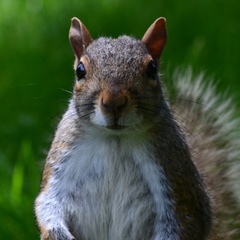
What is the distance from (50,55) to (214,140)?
1.41 meters

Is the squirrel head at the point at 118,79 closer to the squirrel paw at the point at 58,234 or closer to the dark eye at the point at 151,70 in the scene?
the dark eye at the point at 151,70

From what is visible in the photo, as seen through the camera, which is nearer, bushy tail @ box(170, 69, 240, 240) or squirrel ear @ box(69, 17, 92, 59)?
squirrel ear @ box(69, 17, 92, 59)

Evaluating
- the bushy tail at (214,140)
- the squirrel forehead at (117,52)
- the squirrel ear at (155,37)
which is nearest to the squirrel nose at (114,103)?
the squirrel forehead at (117,52)

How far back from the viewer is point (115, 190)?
346 cm

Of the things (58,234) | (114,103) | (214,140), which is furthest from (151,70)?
(214,140)

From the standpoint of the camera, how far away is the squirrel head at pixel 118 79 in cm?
321

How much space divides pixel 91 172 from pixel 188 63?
171 centimetres

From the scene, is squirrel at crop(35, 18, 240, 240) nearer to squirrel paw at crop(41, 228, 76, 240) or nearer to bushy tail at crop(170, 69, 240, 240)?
squirrel paw at crop(41, 228, 76, 240)

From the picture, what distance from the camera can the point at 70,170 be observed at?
3490mm

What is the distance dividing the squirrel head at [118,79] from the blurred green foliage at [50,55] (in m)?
0.95

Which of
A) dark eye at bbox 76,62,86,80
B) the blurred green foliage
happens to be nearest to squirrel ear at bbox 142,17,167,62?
dark eye at bbox 76,62,86,80

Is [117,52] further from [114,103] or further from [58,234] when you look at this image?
[58,234]

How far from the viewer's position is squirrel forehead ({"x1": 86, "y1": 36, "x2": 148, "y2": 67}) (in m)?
3.36

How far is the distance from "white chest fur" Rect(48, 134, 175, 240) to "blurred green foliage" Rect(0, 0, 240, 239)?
0.74 metres
